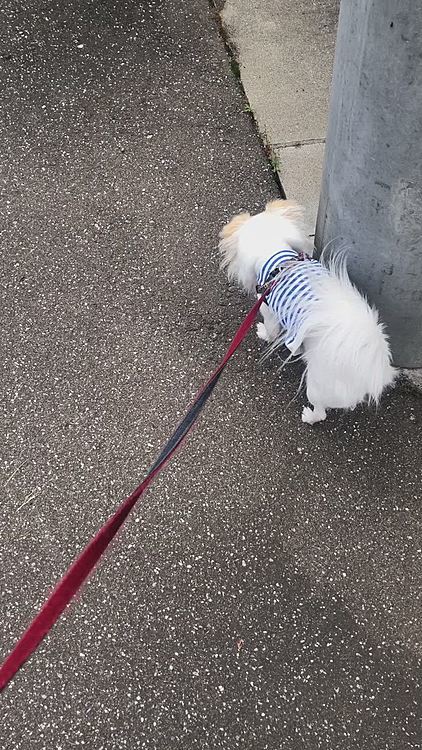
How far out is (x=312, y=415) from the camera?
2.56 meters

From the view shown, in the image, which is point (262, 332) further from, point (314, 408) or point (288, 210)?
point (288, 210)

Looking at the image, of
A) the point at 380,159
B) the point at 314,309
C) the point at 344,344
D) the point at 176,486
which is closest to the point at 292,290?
the point at 314,309

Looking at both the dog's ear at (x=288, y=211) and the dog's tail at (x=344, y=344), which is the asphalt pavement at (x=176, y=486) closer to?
the dog's tail at (x=344, y=344)

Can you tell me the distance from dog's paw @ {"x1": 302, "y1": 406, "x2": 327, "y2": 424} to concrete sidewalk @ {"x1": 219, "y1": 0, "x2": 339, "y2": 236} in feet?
2.96

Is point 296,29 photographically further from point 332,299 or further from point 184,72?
point 332,299

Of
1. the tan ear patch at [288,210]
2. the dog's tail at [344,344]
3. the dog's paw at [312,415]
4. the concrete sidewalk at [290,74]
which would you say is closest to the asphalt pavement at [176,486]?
the dog's paw at [312,415]

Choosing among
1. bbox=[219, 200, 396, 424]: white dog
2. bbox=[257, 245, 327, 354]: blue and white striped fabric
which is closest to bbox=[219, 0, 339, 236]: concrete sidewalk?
bbox=[219, 200, 396, 424]: white dog

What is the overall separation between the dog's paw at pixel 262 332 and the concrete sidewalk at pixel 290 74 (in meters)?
0.54

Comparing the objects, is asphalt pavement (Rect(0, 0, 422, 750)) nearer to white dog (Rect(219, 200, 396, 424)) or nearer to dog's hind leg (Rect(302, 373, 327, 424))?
dog's hind leg (Rect(302, 373, 327, 424))

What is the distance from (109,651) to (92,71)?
10.3ft

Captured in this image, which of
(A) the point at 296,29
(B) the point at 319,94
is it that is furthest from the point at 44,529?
(A) the point at 296,29

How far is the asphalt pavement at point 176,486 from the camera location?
2092 millimetres

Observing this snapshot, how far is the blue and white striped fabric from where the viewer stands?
219 centimetres

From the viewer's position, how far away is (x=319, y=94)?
12.0 ft
